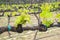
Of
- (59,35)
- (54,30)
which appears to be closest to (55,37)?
(59,35)

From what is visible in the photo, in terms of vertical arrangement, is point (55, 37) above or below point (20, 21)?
below

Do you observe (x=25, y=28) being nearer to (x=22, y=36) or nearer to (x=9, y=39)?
(x=9, y=39)

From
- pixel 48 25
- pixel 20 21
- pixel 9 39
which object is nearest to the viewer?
pixel 20 21

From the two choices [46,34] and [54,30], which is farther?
[54,30]

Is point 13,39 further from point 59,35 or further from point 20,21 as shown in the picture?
point 20,21

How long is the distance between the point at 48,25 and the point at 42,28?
8 cm

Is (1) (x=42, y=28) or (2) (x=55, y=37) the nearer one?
(1) (x=42, y=28)

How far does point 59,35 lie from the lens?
3076 millimetres

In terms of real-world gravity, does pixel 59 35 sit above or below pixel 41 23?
below

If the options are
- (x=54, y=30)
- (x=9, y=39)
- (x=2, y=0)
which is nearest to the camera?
(x=9, y=39)

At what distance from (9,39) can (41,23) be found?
1.70m

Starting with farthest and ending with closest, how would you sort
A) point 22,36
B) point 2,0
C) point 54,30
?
1. point 2,0
2. point 54,30
3. point 22,36

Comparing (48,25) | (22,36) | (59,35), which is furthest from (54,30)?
(48,25)

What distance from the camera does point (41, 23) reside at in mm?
1041
